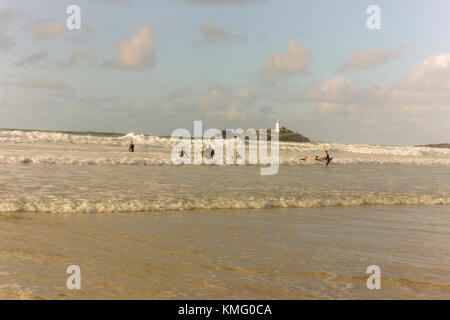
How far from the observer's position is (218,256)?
7.04 m

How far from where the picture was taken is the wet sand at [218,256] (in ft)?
17.9

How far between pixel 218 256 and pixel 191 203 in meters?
5.50

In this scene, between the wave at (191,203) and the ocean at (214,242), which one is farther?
the wave at (191,203)

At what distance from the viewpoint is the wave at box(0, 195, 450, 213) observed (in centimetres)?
1078

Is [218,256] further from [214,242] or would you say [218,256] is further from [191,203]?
[191,203]

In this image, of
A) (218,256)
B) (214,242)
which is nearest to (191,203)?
(214,242)

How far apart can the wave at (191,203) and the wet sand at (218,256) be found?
0.68 metres

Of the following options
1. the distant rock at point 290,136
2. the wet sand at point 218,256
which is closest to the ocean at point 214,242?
the wet sand at point 218,256

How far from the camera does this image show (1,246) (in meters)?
7.07

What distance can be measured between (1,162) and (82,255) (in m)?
19.9

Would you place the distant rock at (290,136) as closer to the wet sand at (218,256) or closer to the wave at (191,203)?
the wave at (191,203)

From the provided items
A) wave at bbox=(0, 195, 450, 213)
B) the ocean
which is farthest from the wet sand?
wave at bbox=(0, 195, 450, 213)

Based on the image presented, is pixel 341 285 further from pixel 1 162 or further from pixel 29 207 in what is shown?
pixel 1 162
